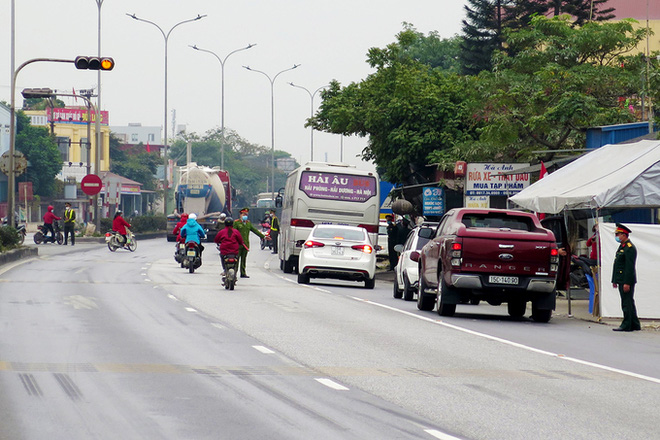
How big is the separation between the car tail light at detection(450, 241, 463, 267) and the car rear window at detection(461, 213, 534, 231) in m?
1.11

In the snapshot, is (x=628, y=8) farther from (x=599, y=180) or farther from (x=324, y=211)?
(x=599, y=180)

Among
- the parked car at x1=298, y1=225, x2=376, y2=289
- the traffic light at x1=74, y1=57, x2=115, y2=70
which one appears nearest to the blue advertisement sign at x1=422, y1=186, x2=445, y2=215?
the parked car at x1=298, y1=225, x2=376, y2=289

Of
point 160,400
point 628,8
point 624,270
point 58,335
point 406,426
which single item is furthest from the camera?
point 628,8

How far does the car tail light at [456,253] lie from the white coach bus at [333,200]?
51.8ft

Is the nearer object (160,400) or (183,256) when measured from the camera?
(160,400)

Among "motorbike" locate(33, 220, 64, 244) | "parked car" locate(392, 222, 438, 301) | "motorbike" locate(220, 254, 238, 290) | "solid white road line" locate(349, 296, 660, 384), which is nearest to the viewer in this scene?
"solid white road line" locate(349, 296, 660, 384)

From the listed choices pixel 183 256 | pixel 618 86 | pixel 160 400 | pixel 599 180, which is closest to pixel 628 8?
pixel 618 86

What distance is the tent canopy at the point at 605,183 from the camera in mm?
18922

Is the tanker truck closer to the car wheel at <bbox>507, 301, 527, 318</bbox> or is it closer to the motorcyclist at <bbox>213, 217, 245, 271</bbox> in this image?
the motorcyclist at <bbox>213, 217, 245, 271</bbox>

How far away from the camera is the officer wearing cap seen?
1731 cm

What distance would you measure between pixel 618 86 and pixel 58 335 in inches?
986

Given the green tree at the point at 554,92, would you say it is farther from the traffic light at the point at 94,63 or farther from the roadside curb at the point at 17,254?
the roadside curb at the point at 17,254

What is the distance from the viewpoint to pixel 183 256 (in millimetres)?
32031

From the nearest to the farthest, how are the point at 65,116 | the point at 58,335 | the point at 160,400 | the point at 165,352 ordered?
A: the point at 160,400 → the point at 165,352 → the point at 58,335 → the point at 65,116
